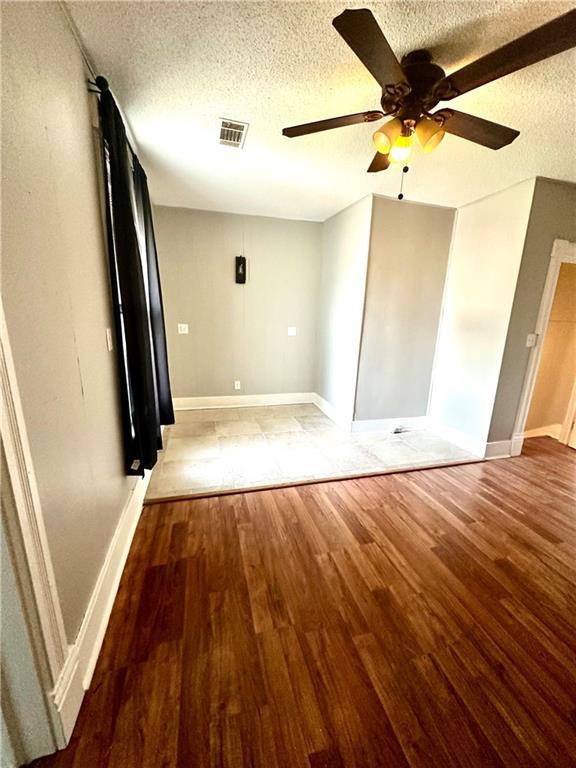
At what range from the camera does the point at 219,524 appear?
1998mm

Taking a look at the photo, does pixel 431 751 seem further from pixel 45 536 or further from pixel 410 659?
pixel 45 536

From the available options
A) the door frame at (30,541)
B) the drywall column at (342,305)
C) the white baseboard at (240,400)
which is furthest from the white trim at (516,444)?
the door frame at (30,541)

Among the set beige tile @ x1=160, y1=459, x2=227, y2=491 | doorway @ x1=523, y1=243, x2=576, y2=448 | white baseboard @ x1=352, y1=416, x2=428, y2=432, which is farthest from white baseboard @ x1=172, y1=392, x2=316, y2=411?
doorway @ x1=523, y1=243, x2=576, y2=448

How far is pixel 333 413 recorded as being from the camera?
386cm

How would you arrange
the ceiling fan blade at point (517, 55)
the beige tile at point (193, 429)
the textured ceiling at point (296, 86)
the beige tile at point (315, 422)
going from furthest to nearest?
the beige tile at point (315, 422), the beige tile at point (193, 429), the textured ceiling at point (296, 86), the ceiling fan blade at point (517, 55)

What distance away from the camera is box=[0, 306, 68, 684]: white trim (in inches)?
29.7

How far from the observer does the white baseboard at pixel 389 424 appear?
11.5ft

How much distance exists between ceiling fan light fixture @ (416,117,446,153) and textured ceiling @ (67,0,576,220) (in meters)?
0.27

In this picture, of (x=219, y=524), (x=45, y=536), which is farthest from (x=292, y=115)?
(x=219, y=524)

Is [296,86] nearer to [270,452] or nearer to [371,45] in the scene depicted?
[371,45]

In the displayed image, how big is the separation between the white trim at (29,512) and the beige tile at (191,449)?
6.21ft

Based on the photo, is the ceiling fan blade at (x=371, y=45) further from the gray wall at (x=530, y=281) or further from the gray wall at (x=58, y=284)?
the gray wall at (x=530, y=281)

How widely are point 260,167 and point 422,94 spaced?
1.45 metres

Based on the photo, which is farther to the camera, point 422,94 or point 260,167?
point 260,167
